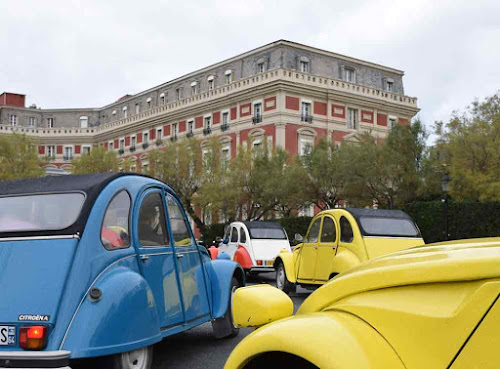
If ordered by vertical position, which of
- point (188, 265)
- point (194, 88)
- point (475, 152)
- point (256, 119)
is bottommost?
point (188, 265)

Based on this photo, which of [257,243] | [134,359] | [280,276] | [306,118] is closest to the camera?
[134,359]

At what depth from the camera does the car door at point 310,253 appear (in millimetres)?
11974

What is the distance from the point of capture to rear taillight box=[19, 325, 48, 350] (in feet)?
14.3

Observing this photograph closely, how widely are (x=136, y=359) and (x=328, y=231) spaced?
6935 mm

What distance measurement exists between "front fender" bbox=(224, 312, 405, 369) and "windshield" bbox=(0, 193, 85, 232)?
3.01 meters

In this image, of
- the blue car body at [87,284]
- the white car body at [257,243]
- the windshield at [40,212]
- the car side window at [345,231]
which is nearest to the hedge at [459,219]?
the white car body at [257,243]

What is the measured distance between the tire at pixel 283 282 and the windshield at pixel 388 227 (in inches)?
120

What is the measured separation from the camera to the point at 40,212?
5.16m

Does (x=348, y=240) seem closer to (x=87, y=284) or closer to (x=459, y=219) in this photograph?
(x=87, y=284)

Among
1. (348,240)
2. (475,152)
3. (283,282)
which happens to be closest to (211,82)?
(475,152)

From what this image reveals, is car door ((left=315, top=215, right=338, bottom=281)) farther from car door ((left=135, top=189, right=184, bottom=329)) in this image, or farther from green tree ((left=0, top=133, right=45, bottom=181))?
green tree ((left=0, top=133, right=45, bottom=181))

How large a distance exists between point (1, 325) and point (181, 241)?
97.2 inches

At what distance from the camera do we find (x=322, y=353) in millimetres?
2135

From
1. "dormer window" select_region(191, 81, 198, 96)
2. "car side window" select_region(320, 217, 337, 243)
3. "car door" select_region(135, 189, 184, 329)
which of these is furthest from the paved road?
"dormer window" select_region(191, 81, 198, 96)
